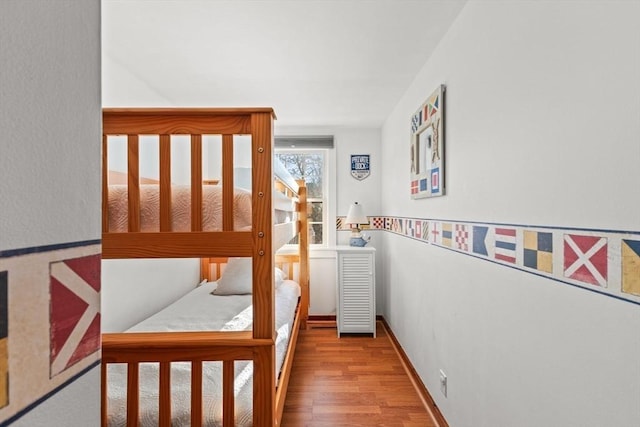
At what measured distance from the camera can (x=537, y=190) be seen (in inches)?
44.0

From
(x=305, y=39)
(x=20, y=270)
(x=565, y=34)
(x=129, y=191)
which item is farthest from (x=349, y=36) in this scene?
(x=20, y=270)

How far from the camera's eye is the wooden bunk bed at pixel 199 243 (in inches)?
52.3

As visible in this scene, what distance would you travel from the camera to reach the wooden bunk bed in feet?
4.36

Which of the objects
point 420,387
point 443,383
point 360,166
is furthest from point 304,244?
point 443,383

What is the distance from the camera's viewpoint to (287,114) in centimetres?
347

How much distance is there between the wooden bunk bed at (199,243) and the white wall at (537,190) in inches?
35.7

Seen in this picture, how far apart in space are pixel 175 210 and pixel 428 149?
161 cm

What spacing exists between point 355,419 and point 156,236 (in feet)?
5.25

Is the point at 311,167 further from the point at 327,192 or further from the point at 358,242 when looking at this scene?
the point at 358,242

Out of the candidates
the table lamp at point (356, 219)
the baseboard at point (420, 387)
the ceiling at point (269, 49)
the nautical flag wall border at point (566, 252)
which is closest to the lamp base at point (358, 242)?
the table lamp at point (356, 219)

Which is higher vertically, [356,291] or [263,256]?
[263,256]

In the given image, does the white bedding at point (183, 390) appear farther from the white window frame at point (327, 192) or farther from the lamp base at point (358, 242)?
the white window frame at point (327, 192)

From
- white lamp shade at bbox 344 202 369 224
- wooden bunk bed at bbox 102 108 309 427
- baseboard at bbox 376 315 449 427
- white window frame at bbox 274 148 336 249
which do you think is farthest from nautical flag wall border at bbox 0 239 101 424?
white window frame at bbox 274 148 336 249

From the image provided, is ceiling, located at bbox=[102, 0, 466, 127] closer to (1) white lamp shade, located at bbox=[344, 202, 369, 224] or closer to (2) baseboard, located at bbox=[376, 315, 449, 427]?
(1) white lamp shade, located at bbox=[344, 202, 369, 224]
